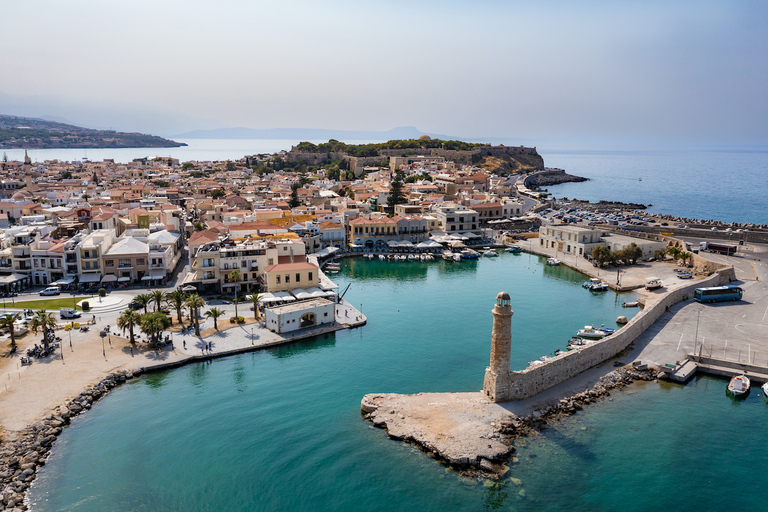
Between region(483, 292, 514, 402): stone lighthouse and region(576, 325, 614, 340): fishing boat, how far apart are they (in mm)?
10867

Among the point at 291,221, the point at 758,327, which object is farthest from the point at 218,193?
the point at 758,327

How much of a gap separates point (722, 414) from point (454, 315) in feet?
55.2

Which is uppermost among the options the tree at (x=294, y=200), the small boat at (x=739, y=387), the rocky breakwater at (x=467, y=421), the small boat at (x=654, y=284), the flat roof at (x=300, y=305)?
the tree at (x=294, y=200)

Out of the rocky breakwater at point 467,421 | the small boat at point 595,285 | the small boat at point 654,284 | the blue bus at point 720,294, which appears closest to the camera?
the rocky breakwater at point 467,421

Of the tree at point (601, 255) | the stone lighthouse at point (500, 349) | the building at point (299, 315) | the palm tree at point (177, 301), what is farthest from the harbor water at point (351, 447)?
the tree at point (601, 255)

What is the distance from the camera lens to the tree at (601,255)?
4678 centimetres

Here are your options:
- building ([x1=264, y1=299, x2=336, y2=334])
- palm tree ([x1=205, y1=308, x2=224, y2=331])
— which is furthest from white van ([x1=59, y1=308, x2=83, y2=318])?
building ([x1=264, y1=299, x2=336, y2=334])

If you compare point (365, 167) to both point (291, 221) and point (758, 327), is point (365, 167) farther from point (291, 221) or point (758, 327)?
point (758, 327)

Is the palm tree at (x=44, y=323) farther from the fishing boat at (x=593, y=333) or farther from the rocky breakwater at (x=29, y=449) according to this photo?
the fishing boat at (x=593, y=333)

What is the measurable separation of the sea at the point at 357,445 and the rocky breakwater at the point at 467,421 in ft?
1.36

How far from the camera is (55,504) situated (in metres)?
16.7

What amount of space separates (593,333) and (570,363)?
732cm

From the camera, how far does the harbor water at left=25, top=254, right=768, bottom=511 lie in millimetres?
17141

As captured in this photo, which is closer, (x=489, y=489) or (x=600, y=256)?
(x=489, y=489)
